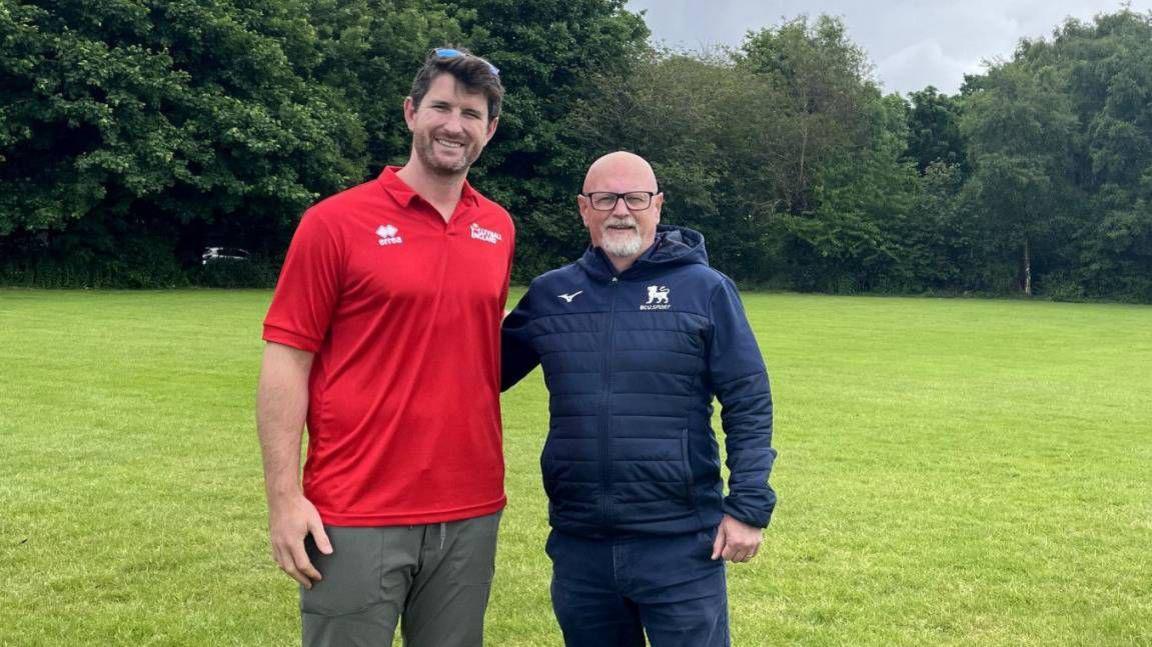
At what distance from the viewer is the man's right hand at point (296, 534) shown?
9.22 ft

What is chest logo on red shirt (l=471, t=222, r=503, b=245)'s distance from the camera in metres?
3.06

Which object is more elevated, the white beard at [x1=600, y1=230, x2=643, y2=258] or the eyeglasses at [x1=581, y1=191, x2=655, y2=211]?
the eyeglasses at [x1=581, y1=191, x2=655, y2=211]

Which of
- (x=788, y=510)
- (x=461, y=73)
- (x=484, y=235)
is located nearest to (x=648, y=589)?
(x=484, y=235)

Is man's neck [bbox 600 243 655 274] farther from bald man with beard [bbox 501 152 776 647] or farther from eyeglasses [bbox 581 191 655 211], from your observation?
eyeglasses [bbox 581 191 655 211]

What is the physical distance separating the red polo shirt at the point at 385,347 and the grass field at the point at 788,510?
2293 mm

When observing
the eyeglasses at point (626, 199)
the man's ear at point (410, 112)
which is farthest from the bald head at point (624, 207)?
the man's ear at point (410, 112)

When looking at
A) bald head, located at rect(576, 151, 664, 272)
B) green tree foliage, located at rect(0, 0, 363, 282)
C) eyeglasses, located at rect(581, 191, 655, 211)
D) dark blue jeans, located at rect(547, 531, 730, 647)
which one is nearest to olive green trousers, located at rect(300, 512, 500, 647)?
dark blue jeans, located at rect(547, 531, 730, 647)

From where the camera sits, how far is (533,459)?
9.05 meters

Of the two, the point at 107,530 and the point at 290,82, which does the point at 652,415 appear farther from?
the point at 290,82

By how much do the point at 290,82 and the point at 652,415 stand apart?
108ft

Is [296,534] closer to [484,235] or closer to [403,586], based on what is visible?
[403,586]

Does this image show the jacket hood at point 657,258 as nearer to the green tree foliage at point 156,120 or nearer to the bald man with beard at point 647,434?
the bald man with beard at point 647,434

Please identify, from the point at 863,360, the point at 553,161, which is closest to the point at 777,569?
the point at 863,360

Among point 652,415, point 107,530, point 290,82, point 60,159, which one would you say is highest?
point 290,82
